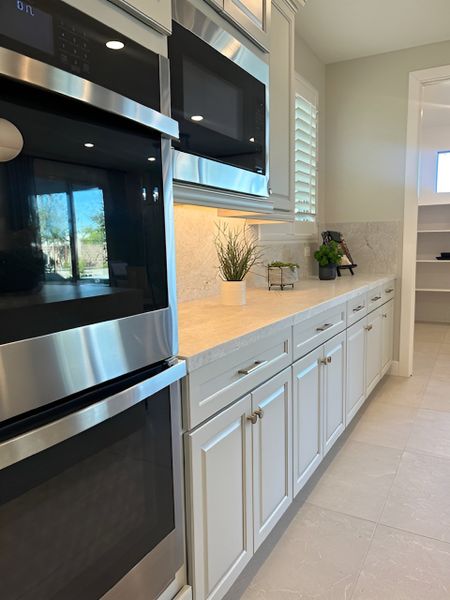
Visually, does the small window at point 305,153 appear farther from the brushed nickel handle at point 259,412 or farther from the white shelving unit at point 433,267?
the white shelving unit at point 433,267

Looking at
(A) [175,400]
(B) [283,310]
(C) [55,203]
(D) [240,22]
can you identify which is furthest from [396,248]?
(C) [55,203]

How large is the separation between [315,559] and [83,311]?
148 centimetres

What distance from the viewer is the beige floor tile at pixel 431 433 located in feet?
8.36

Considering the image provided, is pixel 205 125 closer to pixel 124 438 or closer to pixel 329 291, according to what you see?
pixel 124 438

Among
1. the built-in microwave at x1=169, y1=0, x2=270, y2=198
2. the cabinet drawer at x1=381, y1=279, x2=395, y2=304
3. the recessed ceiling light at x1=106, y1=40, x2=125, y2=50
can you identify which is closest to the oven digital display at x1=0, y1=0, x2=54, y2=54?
the recessed ceiling light at x1=106, y1=40, x2=125, y2=50

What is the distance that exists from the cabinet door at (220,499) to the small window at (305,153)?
2253 millimetres

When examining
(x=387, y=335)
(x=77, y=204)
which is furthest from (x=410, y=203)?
(x=77, y=204)

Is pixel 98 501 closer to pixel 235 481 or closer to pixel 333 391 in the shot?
pixel 235 481

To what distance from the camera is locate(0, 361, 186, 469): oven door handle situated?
27.6 inches

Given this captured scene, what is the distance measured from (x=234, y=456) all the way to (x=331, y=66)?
11.7ft

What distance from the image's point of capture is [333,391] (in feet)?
7.44

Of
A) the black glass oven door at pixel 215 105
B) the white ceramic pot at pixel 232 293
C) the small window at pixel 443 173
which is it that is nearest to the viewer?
the black glass oven door at pixel 215 105

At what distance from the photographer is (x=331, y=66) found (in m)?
3.70

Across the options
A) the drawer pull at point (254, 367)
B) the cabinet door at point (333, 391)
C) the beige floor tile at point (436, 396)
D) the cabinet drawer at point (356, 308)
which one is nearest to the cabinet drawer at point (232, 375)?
the drawer pull at point (254, 367)
